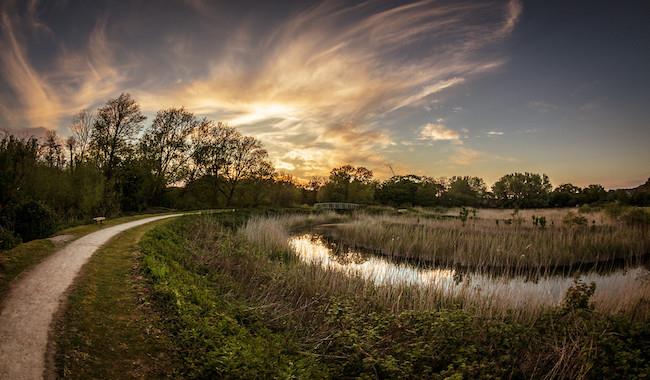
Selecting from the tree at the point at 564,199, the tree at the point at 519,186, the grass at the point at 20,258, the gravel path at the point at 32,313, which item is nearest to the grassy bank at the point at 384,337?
the gravel path at the point at 32,313

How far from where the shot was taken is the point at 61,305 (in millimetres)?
5188

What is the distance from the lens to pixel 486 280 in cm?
1037

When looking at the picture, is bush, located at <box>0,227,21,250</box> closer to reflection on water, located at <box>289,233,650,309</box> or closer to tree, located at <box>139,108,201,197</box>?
reflection on water, located at <box>289,233,650,309</box>

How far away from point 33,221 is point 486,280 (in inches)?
607

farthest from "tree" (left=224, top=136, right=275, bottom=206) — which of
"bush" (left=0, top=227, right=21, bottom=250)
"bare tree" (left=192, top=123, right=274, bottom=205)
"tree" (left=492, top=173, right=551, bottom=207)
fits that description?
"tree" (left=492, top=173, right=551, bottom=207)

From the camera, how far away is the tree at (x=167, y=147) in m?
33.6

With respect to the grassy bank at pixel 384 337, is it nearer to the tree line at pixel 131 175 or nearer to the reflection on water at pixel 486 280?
the reflection on water at pixel 486 280

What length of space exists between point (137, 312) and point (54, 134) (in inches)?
1356

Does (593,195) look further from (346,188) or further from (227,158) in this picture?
(227,158)

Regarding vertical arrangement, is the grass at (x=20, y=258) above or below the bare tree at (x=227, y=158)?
below

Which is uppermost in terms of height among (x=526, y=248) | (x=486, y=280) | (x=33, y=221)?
(x=33, y=221)

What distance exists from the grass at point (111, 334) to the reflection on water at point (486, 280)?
18.2 ft

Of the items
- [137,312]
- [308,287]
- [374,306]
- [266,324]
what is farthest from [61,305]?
[374,306]

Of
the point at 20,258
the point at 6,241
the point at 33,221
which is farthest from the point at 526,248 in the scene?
the point at 33,221
